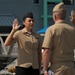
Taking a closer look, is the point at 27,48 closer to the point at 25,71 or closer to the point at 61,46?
the point at 25,71

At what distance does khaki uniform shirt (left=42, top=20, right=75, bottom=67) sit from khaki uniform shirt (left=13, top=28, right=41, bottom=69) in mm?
795

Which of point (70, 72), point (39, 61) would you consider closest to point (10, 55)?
point (39, 61)

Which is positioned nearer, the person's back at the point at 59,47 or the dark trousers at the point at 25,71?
the person's back at the point at 59,47

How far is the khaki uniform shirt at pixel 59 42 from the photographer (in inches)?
188

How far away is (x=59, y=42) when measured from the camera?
15.8ft

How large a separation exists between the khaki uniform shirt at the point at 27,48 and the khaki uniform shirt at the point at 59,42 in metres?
0.79

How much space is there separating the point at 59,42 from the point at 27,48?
0.86m

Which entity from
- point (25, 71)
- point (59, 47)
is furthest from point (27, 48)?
point (59, 47)

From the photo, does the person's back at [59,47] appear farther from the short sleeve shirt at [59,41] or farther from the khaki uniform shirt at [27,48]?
the khaki uniform shirt at [27,48]

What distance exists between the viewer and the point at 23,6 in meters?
27.3

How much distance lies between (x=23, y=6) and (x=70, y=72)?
22.7 metres

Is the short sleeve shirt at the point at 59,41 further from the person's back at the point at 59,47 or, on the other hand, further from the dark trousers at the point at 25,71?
the dark trousers at the point at 25,71

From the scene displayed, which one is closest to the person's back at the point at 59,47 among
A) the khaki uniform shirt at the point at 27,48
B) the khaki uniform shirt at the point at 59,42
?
the khaki uniform shirt at the point at 59,42

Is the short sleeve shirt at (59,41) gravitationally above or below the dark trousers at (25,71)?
above
